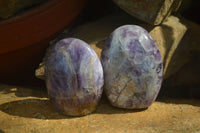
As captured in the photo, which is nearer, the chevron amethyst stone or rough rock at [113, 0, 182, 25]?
the chevron amethyst stone

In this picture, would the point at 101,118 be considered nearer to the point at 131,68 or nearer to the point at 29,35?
the point at 131,68

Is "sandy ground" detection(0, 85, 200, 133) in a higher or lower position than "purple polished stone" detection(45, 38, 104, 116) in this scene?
lower

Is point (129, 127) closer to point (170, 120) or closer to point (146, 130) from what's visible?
point (146, 130)

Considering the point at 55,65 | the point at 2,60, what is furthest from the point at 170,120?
the point at 2,60

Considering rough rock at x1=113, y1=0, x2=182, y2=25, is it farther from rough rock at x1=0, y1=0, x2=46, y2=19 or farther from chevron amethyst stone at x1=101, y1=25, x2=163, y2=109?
rough rock at x1=0, y1=0, x2=46, y2=19

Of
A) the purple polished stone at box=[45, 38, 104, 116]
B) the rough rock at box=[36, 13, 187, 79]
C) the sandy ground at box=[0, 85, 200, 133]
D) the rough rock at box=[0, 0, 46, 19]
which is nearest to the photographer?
the sandy ground at box=[0, 85, 200, 133]

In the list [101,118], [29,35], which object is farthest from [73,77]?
[29,35]

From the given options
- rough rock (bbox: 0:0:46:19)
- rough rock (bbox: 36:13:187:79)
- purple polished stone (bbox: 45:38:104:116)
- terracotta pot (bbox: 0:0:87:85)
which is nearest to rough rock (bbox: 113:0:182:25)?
rough rock (bbox: 36:13:187:79)

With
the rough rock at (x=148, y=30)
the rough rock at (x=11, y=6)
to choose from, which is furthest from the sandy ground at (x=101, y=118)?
the rough rock at (x=11, y=6)
